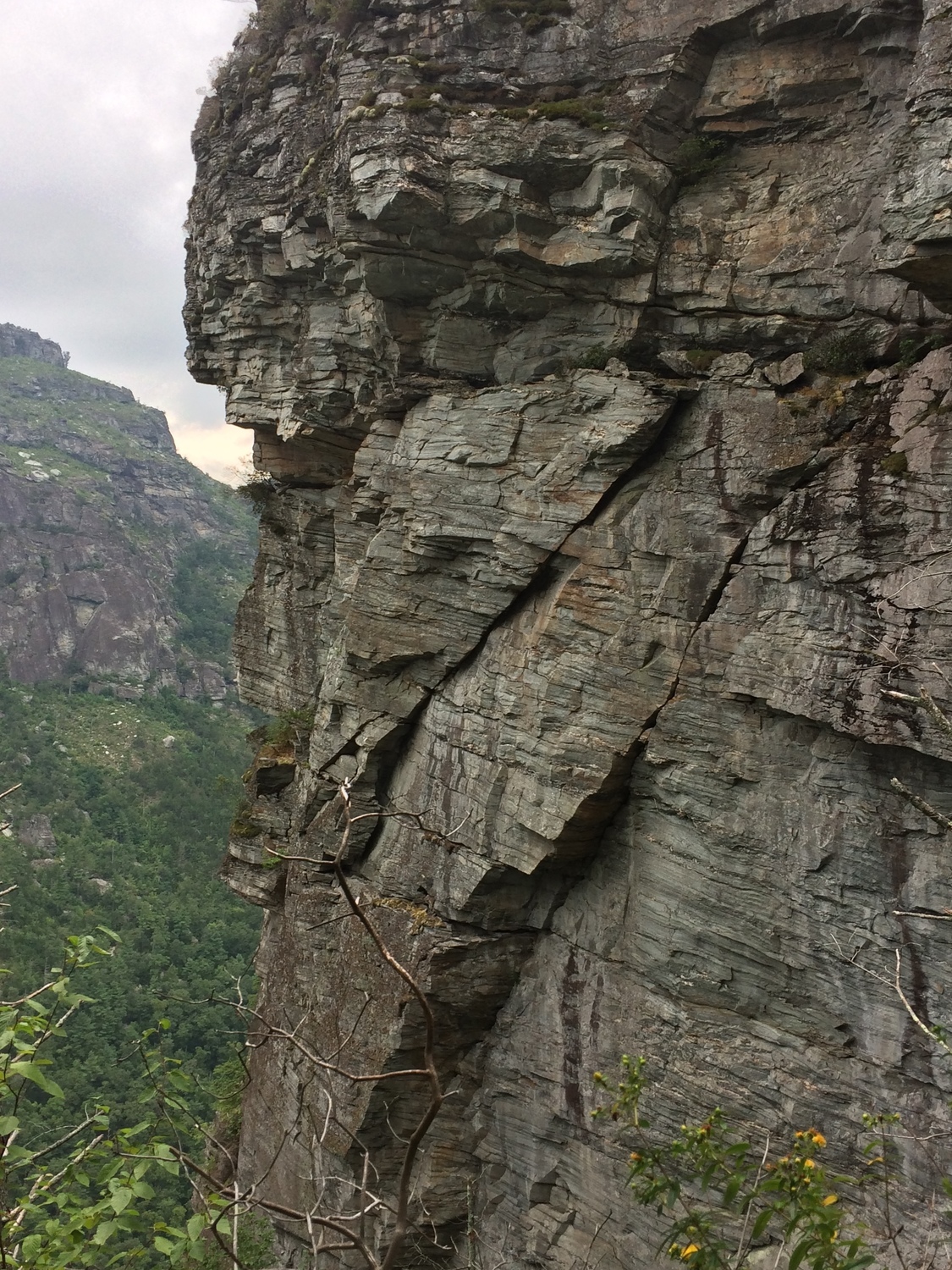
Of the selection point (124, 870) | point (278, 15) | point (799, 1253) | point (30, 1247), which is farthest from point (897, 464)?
point (124, 870)

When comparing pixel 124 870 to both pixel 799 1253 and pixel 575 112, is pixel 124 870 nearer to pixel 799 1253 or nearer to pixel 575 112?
pixel 575 112

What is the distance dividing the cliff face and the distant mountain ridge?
3193 inches

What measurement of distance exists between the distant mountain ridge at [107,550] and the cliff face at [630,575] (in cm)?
8110

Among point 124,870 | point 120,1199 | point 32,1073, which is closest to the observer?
point 120,1199

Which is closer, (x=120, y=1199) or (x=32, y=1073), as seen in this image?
(x=120, y=1199)

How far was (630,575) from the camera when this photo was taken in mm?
11461

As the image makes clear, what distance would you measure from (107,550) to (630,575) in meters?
102

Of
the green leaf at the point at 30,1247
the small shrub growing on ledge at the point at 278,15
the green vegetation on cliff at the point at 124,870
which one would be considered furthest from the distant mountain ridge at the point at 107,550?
the green leaf at the point at 30,1247

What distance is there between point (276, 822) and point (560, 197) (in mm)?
12488

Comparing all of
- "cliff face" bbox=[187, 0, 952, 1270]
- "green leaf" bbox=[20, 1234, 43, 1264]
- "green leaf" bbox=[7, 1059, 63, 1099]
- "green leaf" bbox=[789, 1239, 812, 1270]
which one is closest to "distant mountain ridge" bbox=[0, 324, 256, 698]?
"cliff face" bbox=[187, 0, 952, 1270]

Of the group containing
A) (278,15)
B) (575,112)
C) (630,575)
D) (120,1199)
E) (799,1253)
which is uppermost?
(278,15)

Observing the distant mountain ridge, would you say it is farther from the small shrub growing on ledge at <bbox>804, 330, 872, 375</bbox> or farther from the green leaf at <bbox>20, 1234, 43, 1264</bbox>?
the green leaf at <bbox>20, 1234, 43, 1264</bbox>

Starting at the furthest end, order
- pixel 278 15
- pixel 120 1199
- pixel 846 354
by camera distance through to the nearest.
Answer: pixel 278 15 < pixel 846 354 < pixel 120 1199

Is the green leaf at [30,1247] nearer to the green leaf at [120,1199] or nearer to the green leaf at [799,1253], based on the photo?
the green leaf at [120,1199]
